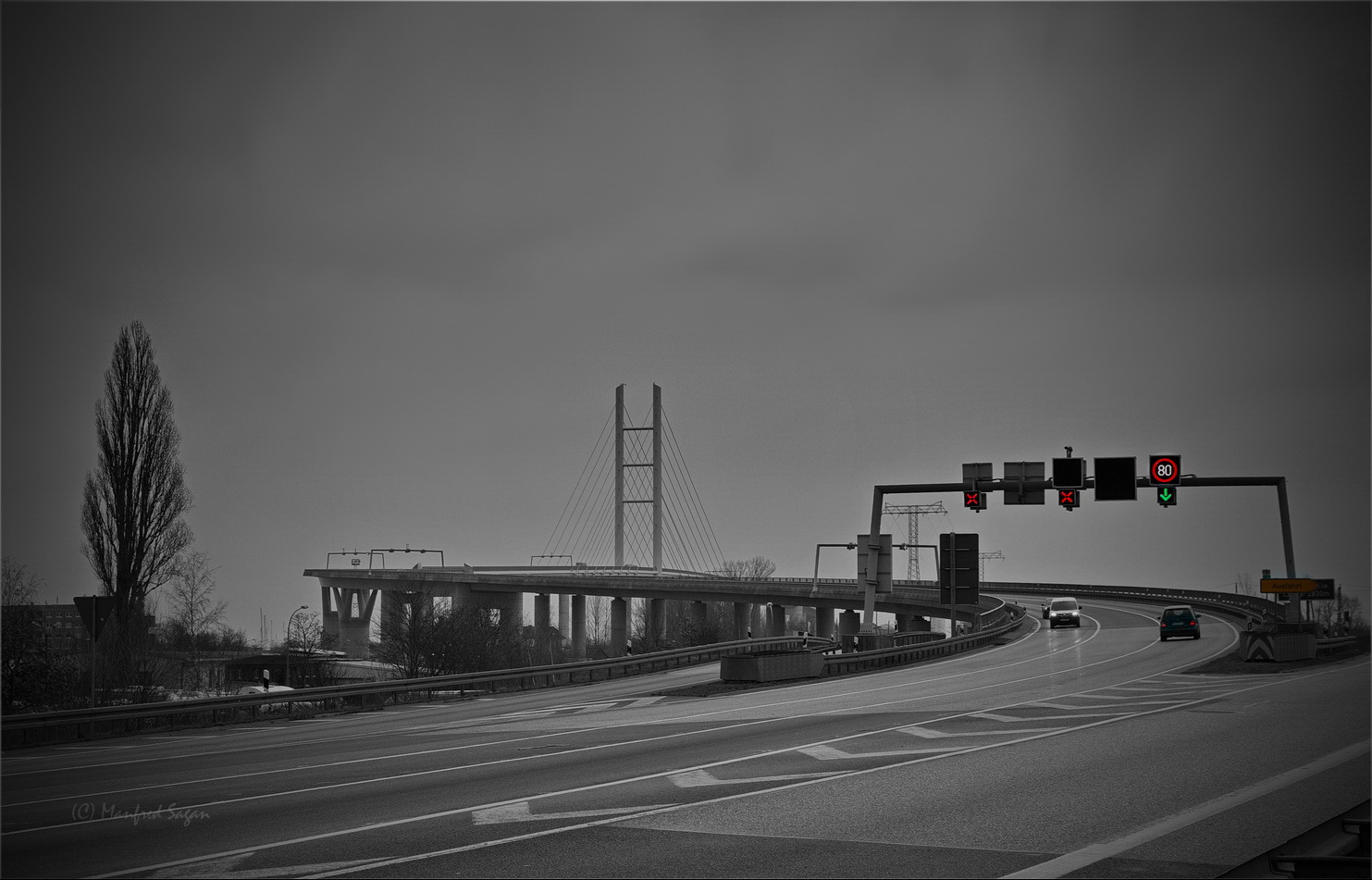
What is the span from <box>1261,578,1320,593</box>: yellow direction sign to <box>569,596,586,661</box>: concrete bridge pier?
74600 mm

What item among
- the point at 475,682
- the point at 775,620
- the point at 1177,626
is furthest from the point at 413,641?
the point at 1177,626

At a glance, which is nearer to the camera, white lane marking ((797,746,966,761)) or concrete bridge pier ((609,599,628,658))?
white lane marking ((797,746,966,761))

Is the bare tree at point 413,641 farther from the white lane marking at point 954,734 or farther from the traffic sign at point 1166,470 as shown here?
the white lane marking at point 954,734

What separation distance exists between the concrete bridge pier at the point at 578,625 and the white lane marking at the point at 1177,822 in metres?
93.9

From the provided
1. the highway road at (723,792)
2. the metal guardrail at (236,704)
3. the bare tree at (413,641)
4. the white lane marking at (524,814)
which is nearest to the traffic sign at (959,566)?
the metal guardrail at (236,704)


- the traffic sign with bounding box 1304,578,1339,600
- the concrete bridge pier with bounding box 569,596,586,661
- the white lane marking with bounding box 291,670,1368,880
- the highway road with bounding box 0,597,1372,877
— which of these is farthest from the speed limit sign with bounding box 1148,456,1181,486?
the concrete bridge pier with bounding box 569,596,586,661

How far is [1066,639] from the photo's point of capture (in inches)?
1927

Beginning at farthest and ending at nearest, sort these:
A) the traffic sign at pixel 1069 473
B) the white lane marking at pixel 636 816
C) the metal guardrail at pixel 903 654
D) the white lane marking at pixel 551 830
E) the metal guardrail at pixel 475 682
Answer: the metal guardrail at pixel 903 654 → the traffic sign at pixel 1069 473 → the metal guardrail at pixel 475 682 → the white lane marking at pixel 551 830 → the white lane marking at pixel 636 816

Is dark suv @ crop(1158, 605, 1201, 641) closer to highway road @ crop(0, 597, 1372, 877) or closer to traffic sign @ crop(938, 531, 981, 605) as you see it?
traffic sign @ crop(938, 531, 981, 605)

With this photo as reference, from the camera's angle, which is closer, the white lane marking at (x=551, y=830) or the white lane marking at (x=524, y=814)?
the white lane marking at (x=551, y=830)

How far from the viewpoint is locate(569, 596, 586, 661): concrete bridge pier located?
10807cm

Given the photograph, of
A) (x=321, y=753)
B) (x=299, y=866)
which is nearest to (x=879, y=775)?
(x=299, y=866)

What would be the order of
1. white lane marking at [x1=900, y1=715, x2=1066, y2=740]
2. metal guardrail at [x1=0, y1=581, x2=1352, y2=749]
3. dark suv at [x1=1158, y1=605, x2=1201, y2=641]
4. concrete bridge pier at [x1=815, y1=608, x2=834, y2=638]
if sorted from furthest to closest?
concrete bridge pier at [x1=815, y1=608, x2=834, y2=638] → dark suv at [x1=1158, y1=605, x2=1201, y2=641] → metal guardrail at [x1=0, y1=581, x2=1352, y2=749] → white lane marking at [x1=900, y1=715, x2=1066, y2=740]

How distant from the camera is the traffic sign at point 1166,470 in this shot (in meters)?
32.4
